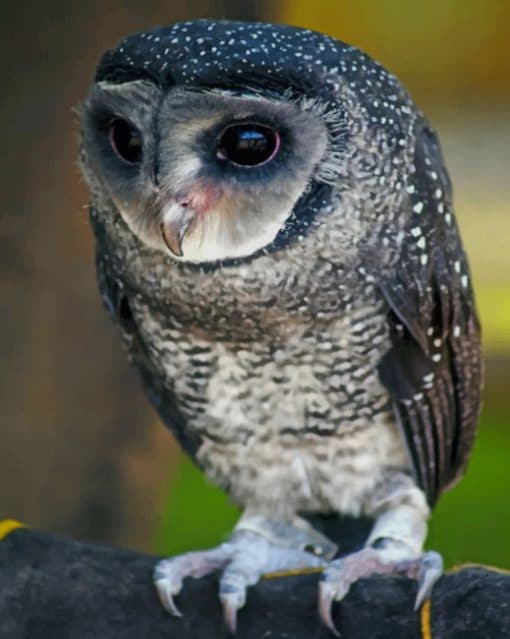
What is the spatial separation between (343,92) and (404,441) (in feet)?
1.67

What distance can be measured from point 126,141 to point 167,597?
0.54 metres

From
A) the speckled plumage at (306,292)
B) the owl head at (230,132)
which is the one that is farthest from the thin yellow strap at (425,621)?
the owl head at (230,132)

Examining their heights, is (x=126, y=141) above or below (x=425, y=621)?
above

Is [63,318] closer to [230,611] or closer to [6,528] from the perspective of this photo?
[6,528]

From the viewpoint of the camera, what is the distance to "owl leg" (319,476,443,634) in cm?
133

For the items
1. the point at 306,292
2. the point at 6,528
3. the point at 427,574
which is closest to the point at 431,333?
the point at 306,292

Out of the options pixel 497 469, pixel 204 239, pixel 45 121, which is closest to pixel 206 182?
pixel 204 239

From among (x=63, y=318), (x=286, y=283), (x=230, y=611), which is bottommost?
(x=230, y=611)

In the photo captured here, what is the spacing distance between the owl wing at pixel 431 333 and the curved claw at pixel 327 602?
1.03 feet

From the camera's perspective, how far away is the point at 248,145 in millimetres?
1305

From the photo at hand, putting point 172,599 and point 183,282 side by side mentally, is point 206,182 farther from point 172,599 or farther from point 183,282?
point 172,599

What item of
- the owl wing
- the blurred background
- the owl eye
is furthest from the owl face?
the blurred background

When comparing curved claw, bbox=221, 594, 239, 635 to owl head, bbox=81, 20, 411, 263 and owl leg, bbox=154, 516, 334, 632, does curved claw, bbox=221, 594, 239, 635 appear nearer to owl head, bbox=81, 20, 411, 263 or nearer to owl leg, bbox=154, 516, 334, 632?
owl leg, bbox=154, 516, 334, 632

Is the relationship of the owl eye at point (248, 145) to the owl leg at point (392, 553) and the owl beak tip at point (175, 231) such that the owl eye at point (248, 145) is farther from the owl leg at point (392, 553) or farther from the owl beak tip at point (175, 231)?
the owl leg at point (392, 553)
